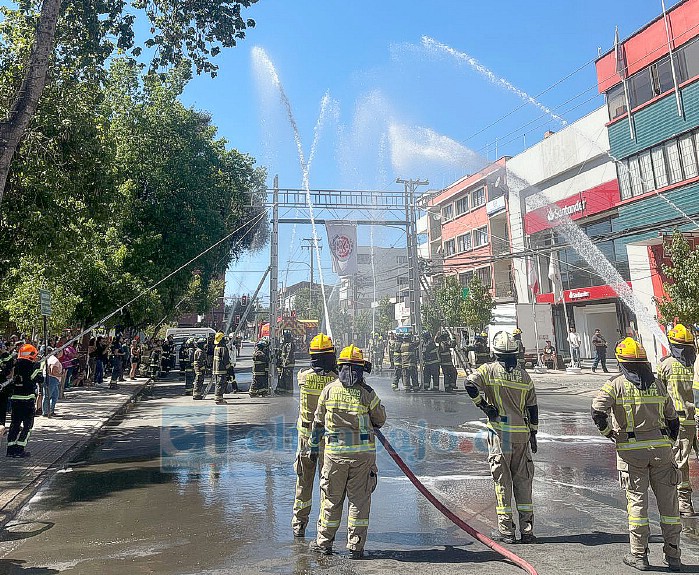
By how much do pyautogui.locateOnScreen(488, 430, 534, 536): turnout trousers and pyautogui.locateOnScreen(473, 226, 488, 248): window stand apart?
37321 mm

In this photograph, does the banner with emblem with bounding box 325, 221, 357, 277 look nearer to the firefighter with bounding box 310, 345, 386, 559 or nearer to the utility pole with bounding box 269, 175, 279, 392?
the utility pole with bounding box 269, 175, 279, 392

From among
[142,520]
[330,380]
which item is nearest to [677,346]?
[330,380]

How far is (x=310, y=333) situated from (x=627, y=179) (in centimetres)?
2970

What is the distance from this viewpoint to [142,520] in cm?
585

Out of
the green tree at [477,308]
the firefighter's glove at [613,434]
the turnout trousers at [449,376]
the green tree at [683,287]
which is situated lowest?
the firefighter's glove at [613,434]

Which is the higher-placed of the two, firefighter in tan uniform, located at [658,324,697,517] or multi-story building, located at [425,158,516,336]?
multi-story building, located at [425,158,516,336]

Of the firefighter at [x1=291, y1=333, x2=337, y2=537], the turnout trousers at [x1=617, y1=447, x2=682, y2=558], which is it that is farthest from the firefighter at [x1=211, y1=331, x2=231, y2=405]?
the turnout trousers at [x1=617, y1=447, x2=682, y2=558]

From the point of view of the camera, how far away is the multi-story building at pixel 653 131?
66.5ft

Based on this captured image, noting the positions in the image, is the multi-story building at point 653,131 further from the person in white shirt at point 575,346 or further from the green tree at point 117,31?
the green tree at point 117,31

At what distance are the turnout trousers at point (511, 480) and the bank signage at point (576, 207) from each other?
2521cm

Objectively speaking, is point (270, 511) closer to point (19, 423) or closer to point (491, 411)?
point (491, 411)

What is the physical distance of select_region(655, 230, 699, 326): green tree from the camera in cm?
1560

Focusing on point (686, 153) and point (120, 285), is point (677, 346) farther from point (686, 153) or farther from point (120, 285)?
point (120, 285)

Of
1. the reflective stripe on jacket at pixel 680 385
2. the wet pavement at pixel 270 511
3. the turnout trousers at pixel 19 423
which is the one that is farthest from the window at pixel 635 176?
the turnout trousers at pixel 19 423
